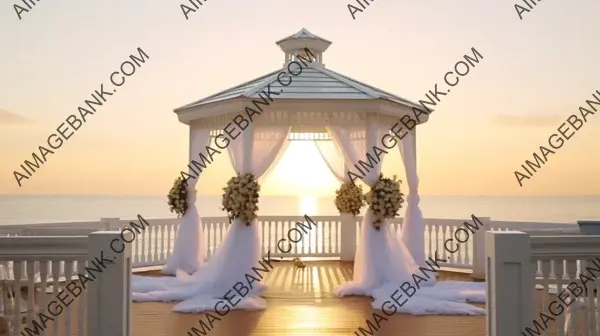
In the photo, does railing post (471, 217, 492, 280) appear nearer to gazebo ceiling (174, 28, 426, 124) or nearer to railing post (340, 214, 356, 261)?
gazebo ceiling (174, 28, 426, 124)

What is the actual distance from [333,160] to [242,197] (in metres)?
2.83

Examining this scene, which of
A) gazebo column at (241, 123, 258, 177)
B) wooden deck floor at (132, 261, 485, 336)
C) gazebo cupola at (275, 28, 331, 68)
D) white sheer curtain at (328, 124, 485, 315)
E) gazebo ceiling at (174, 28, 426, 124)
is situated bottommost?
wooden deck floor at (132, 261, 485, 336)

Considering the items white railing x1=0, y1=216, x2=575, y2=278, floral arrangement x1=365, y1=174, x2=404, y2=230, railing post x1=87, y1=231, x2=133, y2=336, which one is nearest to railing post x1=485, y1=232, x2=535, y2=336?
railing post x1=87, y1=231, x2=133, y2=336

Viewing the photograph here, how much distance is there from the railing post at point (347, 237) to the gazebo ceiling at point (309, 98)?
2654mm

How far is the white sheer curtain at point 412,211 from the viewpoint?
769cm

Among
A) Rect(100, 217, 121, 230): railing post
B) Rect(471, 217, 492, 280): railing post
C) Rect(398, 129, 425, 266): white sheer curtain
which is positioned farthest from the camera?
Rect(471, 217, 492, 280): railing post

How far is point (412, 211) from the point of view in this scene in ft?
25.3

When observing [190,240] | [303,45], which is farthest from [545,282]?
[303,45]

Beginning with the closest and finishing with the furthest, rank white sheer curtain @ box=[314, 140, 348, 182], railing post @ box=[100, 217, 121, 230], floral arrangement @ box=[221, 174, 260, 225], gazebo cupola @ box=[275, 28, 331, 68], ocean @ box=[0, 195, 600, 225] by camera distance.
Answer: floral arrangement @ box=[221, 174, 260, 225] → railing post @ box=[100, 217, 121, 230] → gazebo cupola @ box=[275, 28, 331, 68] → white sheer curtain @ box=[314, 140, 348, 182] → ocean @ box=[0, 195, 600, 225]

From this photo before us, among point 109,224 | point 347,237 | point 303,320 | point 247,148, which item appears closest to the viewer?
point 303,320

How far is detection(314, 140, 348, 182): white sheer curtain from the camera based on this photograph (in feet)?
29.8

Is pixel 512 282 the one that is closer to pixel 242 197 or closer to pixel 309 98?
pixel 242 197

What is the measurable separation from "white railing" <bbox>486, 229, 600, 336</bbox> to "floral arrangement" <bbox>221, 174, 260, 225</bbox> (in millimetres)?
3908

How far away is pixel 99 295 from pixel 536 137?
865cm
